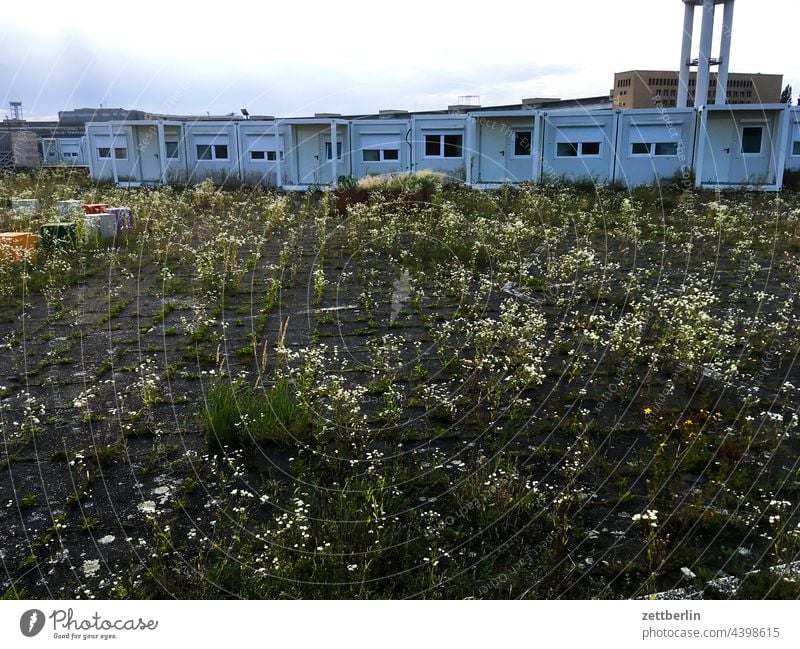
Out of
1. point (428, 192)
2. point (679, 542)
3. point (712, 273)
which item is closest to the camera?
point (679, 542)

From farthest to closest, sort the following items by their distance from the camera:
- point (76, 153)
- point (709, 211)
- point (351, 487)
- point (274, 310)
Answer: point (76, 153) → point (709, 211) → point (274, 310) → point (351, 487)

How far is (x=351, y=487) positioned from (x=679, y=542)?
69.3 inches

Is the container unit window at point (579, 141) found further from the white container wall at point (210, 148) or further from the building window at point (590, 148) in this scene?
the white container wall at point (210, 148)

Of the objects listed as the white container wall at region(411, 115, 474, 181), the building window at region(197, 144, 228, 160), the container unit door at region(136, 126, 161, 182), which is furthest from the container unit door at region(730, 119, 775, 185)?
the container unit door at region(136, 126, 161, 182)

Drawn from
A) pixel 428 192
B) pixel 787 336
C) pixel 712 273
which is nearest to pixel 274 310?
pixel 787 336

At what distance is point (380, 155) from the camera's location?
93.5 feet

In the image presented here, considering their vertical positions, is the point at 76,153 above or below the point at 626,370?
above

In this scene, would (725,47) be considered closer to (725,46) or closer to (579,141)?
(725,46)

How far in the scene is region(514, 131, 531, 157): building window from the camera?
1066 inches

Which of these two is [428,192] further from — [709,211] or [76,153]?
[76,153]

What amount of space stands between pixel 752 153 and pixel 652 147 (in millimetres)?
3514

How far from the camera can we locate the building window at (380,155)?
28391mm

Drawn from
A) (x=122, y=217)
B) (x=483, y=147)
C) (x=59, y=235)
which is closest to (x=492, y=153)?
(x=483, y=147)

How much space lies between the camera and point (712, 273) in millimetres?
10195
